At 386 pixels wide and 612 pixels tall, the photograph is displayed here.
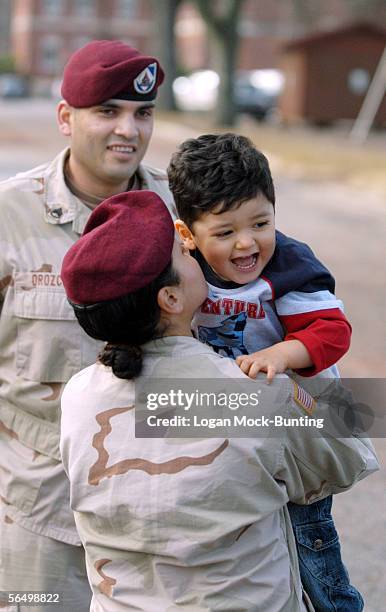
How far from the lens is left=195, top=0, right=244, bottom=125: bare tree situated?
33.5 meters

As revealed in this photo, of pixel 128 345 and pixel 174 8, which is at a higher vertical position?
pixel 128 345

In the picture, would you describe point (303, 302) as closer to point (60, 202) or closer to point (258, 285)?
point (258, 285)

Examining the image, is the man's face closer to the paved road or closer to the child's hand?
the child's hand

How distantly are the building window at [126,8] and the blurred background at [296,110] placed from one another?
73 millimetres

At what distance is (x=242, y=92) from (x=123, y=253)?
1647 inches

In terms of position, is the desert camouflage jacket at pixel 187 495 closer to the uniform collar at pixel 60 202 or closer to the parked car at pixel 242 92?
the uniform collar at pixel 60 202

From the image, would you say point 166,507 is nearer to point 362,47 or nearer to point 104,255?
point 104,255

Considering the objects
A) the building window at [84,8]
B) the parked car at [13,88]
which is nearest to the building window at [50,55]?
the building window at [84,8]

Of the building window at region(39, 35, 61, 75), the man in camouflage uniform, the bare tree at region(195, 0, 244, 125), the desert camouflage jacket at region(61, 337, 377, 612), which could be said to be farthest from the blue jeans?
the building window at region(39, 35, 61, 75)

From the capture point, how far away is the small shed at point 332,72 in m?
35.6

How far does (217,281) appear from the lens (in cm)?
246

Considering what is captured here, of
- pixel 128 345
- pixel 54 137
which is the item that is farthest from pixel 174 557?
pixel 54 137

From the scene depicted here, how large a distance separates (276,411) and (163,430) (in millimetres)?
227

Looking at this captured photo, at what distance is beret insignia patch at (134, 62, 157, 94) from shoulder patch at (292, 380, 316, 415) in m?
1.60
